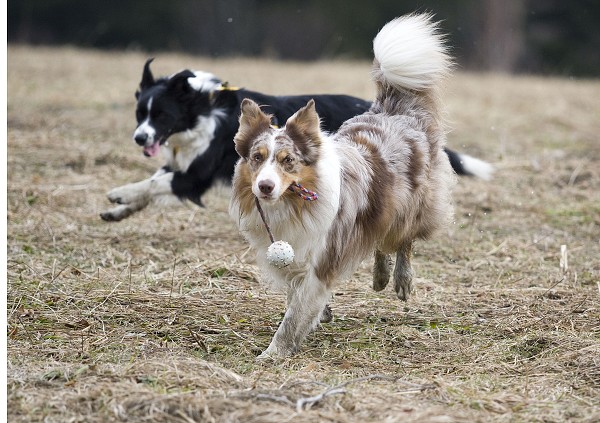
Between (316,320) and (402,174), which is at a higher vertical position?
(402,174)

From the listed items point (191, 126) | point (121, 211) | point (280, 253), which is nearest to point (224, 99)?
point (191, 126)

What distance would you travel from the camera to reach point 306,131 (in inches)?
Answer: 169

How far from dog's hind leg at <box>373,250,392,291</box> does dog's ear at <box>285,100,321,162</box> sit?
4.25ft

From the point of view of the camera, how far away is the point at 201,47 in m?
24.7

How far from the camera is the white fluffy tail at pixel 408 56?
524cm

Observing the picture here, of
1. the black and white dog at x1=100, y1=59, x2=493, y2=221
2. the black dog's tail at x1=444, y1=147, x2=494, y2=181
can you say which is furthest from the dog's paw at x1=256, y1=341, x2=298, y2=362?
the black dog's tail at x1=444, y1=147, x2=494, y2=181

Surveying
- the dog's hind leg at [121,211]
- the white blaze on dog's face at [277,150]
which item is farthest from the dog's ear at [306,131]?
the dog's hind leg at [121,211]

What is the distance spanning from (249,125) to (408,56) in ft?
4.29

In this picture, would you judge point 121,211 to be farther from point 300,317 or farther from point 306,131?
point 306,131

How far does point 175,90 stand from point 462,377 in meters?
3.55

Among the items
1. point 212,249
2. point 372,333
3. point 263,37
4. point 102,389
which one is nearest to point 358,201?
point 372,333

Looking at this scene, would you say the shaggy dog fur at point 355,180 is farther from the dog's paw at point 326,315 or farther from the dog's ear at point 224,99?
the dog's ear at point 224,99

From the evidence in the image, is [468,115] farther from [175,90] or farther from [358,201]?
[358,201]

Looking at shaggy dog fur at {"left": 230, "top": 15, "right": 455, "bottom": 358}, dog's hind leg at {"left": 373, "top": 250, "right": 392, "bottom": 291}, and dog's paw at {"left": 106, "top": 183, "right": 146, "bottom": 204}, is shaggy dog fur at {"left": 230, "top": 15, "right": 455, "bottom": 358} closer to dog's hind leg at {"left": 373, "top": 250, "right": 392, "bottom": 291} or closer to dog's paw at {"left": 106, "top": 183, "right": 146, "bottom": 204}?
dog's hind leg at {"left": 373, "top": 250, "right": 392, "bottom": 291}
